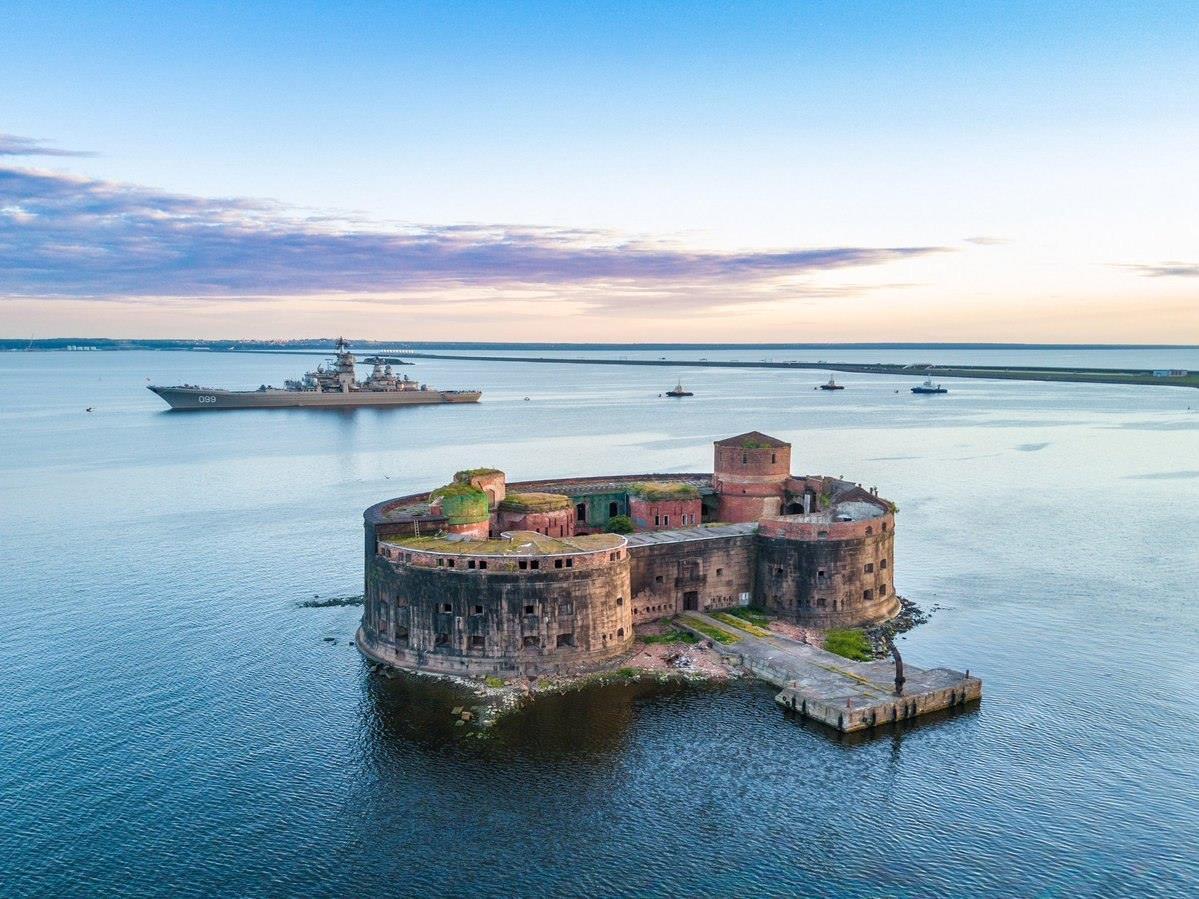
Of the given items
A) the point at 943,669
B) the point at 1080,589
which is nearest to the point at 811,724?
the point at 943,669

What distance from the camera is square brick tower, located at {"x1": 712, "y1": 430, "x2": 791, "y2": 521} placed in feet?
218

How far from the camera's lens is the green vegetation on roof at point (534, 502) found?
193ft

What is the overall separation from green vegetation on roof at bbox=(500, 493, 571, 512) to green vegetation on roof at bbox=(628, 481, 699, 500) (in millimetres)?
6261

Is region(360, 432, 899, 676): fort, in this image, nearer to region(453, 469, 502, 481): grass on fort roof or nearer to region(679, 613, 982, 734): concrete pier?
region(453, 469, 502, 481): grass on fort roof

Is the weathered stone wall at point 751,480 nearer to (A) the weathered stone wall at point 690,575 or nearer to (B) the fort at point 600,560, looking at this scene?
(B) the fort at point 600,560

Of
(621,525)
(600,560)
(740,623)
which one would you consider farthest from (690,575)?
(621,525)

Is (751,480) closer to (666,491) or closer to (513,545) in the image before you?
(666,491)

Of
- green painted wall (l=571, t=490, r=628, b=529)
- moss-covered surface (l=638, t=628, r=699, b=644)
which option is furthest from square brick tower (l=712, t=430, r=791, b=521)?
moss-covered surface (l=638, t=628, r=699, b=644)

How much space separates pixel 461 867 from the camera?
33.0 metres

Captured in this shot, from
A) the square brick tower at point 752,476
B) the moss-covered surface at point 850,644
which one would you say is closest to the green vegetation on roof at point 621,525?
the square brick tower at point 752,476

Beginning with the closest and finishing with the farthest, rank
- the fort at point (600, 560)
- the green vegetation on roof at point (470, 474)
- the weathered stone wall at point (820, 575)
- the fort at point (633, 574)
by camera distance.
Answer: the fort at point (633, 574) → the fort at point (600, 560) → the weathered stone wall at point (820, 575) → the green vegetation on roof at point (470, 474)

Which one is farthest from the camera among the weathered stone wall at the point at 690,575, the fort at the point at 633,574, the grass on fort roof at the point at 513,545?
the weathered stone wall at the point at 690,575

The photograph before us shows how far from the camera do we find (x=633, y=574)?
178 ft

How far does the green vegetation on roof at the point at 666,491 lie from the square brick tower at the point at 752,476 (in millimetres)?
3293
